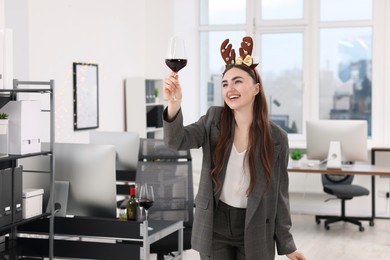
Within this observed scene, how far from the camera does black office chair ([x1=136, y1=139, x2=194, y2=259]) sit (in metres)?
4.55

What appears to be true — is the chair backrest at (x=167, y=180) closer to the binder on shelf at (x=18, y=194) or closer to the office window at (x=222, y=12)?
the binder on shelf at (x=18, y=194)

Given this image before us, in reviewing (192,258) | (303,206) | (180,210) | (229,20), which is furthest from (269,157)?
(229,20)

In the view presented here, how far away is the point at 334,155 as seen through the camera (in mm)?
6672

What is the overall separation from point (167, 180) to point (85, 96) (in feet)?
7.48

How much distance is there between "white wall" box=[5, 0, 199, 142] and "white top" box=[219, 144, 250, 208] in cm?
295

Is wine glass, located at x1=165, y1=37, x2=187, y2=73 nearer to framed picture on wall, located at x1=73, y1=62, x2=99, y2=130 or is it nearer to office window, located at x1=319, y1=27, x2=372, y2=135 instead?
framed picture on wall, located at x1=73, y1=62, x2=99, y2=130

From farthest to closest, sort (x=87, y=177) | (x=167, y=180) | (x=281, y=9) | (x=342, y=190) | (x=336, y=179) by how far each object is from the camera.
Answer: (x=281, y=9), (x=336, y=179), (x=342, y=190), (x=167, y=180), (x=87, y=177)

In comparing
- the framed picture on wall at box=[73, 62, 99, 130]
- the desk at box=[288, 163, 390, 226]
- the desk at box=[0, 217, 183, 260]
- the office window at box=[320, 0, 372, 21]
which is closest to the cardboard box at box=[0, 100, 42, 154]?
the desk at box=[0, 217, 183, 260]

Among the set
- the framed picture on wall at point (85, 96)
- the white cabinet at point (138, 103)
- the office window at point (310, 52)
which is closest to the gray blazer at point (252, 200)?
the framed picture on wall at point (85, 96)

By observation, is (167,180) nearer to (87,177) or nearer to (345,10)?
(87,177)

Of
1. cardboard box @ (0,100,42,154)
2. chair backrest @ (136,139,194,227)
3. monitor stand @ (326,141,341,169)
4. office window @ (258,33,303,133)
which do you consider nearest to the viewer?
cardboard box @ (0,100,42,154)

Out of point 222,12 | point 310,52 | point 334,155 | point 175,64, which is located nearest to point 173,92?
point 175,64

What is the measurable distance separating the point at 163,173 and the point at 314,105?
4.34m

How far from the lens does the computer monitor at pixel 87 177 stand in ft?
11.7
